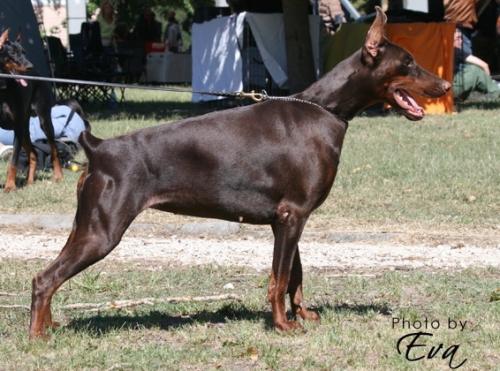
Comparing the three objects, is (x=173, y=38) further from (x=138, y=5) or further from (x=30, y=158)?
(x=30, y=158)

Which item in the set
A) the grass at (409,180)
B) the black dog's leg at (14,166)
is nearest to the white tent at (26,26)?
the grass at (409,180)

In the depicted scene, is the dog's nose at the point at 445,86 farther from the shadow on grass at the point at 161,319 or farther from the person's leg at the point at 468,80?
the person's leg at the point at 468,80

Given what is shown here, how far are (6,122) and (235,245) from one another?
179 inches

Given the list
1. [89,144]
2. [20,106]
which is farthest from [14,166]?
Answer: [89,144]

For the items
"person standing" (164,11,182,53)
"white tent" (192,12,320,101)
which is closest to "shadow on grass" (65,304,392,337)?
"white tent" (192,12,320,101)

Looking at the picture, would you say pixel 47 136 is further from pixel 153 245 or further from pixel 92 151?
pixel 92 151

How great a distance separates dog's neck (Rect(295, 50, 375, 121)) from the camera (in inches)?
237

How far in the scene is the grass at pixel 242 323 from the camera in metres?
5.47

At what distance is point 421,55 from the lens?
18266 mm

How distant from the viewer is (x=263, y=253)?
8.66m

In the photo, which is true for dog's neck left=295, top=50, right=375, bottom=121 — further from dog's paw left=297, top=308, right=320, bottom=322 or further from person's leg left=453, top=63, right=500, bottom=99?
person's leg left=453, top=63, right=500, bottom=99

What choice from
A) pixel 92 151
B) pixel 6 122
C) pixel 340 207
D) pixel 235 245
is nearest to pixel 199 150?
pixel 92 151

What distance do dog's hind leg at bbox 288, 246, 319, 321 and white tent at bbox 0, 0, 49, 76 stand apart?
13683 millimetres

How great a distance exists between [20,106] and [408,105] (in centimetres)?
713
